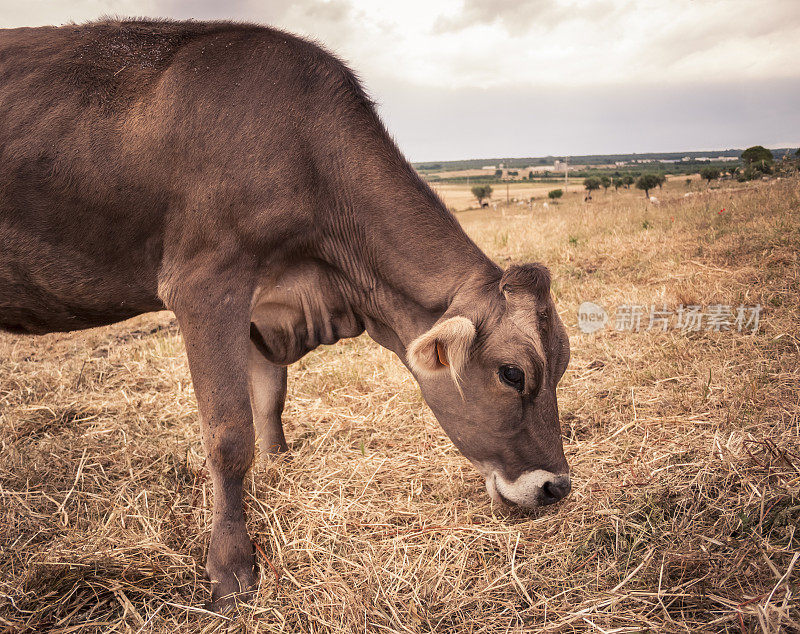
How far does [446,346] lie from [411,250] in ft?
2.20

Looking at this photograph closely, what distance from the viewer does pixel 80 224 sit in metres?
3.05

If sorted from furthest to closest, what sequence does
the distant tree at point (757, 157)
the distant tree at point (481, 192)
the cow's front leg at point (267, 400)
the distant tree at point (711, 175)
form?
the distant tree at point (481, 192) → the distant tree at point (711, 175) → the distant tree at point (757, 157) → the cow's front leg at point (267, 400)

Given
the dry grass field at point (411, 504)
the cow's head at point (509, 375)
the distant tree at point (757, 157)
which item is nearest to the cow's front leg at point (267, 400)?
the dry grass field at point (411, 504)

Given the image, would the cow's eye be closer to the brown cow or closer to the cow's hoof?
the brown cow

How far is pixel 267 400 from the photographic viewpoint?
4.16m

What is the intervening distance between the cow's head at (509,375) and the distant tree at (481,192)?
5049 cm

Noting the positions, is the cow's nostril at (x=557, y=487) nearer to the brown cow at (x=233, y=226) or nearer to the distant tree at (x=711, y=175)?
the brown cow at (x=233, y=226)

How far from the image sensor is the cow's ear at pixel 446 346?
2.92 metres

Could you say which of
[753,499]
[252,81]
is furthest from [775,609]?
[252,81]

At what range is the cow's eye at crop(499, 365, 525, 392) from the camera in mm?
3061

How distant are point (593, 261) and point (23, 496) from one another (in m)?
8.22

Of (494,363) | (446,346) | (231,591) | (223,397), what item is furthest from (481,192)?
(231,591)

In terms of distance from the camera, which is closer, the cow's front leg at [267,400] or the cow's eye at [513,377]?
the cow's eye at [513,377]

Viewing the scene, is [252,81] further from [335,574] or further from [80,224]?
[335,574]
